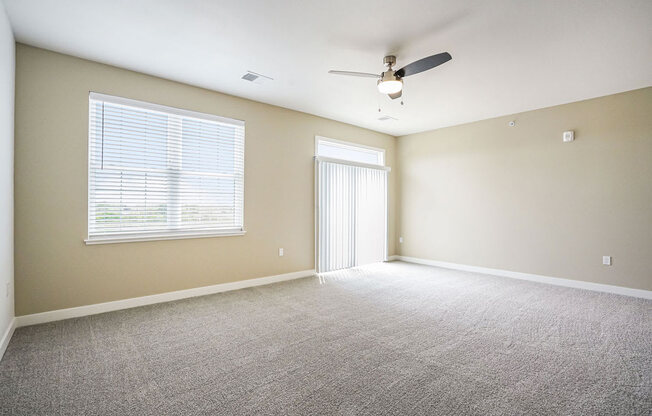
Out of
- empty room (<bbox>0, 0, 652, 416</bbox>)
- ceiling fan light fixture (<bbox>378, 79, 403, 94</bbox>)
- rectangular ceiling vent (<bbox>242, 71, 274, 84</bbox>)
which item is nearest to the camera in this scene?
empty room (<bbox>0, 0, 652, 416</bbox>)

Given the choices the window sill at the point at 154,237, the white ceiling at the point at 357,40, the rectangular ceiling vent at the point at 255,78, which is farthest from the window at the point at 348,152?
the window sill at the point at 154,237

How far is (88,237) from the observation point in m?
3.26

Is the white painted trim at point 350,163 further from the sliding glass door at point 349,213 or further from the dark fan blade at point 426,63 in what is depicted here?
the dark fan blade at point 426,63

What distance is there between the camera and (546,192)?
4.79m

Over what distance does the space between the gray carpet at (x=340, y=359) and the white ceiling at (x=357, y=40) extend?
2.78 m

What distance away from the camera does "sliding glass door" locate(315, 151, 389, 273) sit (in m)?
5.30

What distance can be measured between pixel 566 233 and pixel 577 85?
7.02ft

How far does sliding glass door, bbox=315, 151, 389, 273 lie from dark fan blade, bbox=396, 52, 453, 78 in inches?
97.3

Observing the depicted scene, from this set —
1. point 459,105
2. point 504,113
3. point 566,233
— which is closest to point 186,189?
point 459,105

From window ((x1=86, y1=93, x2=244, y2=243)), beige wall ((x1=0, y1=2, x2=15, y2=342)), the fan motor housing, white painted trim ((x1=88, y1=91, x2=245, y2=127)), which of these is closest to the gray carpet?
beige wall ((x1=0, y1=2, x2=15, y2=342))

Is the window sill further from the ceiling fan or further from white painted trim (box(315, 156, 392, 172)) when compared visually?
the ceiling fan

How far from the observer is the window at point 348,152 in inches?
216

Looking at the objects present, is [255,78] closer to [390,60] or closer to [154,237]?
[390,60]

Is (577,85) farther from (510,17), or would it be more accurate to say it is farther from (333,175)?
(333,175)
